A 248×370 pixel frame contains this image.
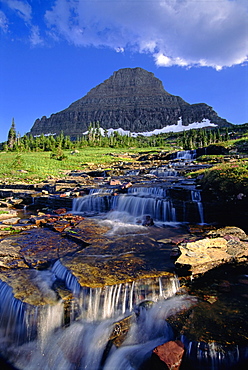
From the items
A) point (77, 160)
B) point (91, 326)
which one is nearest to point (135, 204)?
point (91, 326)

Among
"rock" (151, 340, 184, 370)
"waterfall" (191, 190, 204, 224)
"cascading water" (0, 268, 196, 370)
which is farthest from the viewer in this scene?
"waterfall" (191, 190, 204, 224)

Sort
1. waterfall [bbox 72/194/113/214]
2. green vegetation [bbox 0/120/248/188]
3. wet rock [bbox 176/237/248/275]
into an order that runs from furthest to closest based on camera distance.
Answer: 1. waterfall [bbox 72/194/113/214]
2. green vegetation [bbox 0/120/248/188]
3. wet rock [bbox 176/237/248/275]

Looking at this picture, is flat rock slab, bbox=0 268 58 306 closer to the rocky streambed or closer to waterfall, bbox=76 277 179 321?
the rocky streambed

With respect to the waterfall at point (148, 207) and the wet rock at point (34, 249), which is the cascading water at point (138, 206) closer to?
the waterfall at point (148, 207)

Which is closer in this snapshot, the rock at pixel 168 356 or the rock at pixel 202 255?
the rock at pixel 168 356

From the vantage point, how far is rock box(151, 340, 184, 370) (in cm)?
403

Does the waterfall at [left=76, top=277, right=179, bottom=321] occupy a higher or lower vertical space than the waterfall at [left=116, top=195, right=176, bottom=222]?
lower

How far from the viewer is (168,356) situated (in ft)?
13.5

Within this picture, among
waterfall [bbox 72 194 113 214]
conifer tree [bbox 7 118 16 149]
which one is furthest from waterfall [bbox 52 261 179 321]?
conifer tree [bbox 7 118 16 149]

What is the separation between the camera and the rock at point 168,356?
4031 mm

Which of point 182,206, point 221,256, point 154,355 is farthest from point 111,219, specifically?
point 154,355

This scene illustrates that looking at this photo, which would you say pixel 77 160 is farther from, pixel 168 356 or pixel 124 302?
pixel 168 356

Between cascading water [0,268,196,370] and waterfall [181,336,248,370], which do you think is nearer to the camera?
waterfall [181,336,248,370]

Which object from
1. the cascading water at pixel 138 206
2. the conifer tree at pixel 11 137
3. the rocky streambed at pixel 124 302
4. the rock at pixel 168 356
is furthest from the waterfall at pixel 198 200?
the conifer tree at pixel 11 137
